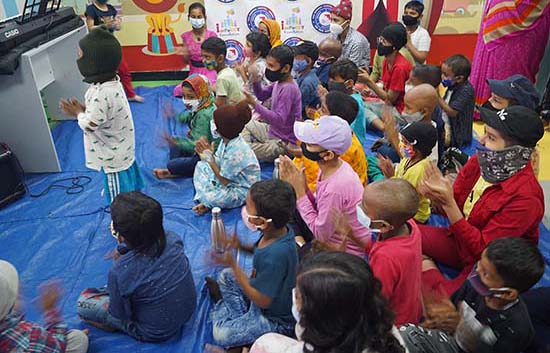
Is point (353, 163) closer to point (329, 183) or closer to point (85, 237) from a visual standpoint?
point (329, 183)

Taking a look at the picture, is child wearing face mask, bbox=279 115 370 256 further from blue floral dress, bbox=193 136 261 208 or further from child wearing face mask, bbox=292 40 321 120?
child wearing face mask, bbox=292 40 321 120

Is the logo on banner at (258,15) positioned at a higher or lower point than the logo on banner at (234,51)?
higher

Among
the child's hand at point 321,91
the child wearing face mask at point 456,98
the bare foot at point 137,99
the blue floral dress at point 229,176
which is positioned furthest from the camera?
the bare foot at point 137,99

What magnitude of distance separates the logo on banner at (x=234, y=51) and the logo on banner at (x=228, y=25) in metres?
0.13

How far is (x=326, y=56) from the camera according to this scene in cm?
503

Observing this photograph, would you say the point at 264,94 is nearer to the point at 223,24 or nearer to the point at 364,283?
the point at 223,24

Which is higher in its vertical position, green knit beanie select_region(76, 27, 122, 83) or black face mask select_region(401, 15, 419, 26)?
green knit beanie select_region(76, 27, 122, 83)

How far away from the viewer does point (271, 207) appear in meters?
2.12

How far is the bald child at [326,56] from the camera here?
495 centimetres

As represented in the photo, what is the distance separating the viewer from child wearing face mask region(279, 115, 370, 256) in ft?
8.23

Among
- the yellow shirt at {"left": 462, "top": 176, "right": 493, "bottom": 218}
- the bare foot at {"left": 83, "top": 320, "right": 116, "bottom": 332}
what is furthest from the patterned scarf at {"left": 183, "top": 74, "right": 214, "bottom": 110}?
the yellow shirt at {"left": 462, "top": 176, "right": 493, "bottom": 218}

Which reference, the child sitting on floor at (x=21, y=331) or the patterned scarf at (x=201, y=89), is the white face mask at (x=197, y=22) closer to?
the patterned scarf at (x=201, y=89)

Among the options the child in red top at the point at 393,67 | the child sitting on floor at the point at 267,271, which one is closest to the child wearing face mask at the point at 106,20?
the child in red top at the point at 393,67

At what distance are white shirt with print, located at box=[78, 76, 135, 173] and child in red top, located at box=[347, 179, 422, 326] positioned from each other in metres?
1.86
